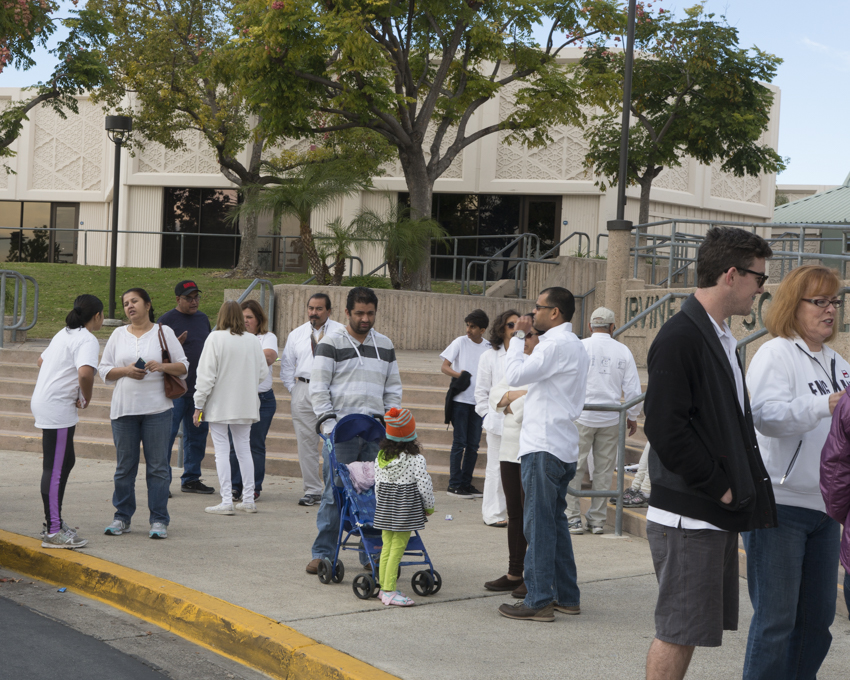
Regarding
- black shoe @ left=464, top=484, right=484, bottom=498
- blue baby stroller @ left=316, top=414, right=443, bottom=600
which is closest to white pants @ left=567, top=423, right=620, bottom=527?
black shoe @ left=464, top=484, right=484, bottom=498

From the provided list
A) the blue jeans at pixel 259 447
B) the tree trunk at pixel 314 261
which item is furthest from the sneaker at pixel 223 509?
the tree trunk at pixel 314 261

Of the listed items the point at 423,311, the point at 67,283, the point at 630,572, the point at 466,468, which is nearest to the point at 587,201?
the point at 423,311

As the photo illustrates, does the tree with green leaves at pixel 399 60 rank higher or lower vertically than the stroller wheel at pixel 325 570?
higher

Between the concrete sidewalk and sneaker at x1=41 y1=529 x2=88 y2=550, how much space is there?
0.33ft

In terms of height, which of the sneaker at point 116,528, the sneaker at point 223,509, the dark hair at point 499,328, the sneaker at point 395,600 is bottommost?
the sneaker at point 223,509

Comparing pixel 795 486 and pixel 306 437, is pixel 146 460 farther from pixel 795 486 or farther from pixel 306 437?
pixel 795 486

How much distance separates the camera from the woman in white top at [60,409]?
22.1ft

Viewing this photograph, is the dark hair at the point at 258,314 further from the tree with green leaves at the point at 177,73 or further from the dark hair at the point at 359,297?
the tree with green leaves at the point at 177,73

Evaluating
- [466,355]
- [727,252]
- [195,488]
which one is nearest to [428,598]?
[727,252]

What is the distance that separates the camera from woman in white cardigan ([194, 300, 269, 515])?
8328 millimetres

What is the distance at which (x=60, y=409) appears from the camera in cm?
674

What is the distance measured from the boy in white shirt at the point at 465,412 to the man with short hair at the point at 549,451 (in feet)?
13.5

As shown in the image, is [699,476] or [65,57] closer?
[699,476]

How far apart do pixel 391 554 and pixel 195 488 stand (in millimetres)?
4338
